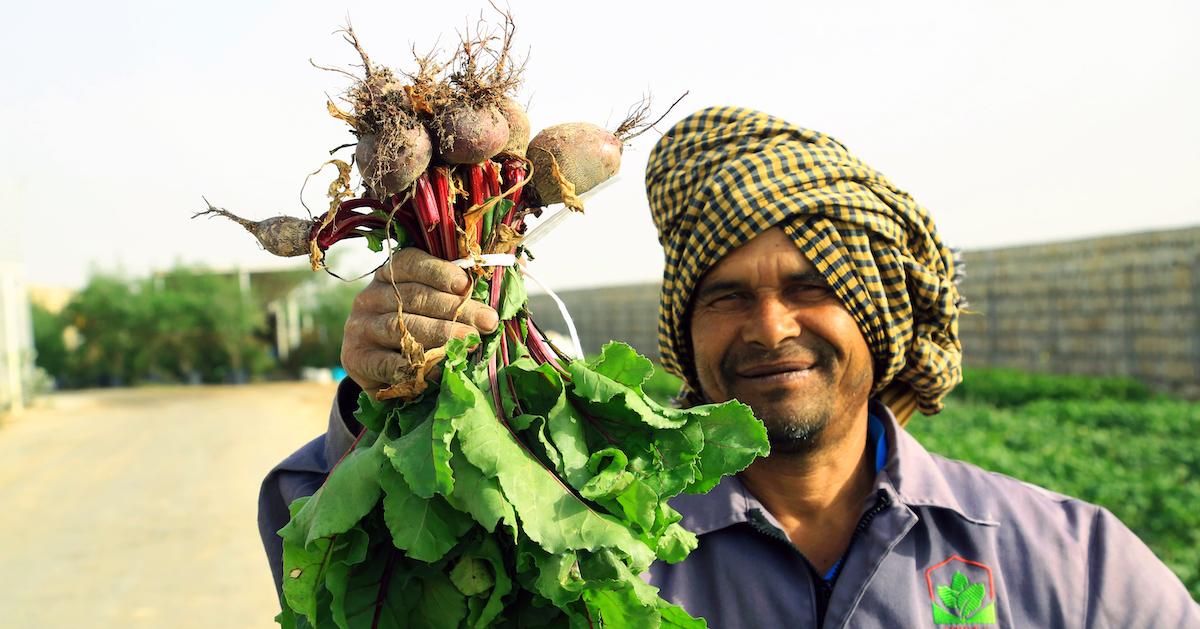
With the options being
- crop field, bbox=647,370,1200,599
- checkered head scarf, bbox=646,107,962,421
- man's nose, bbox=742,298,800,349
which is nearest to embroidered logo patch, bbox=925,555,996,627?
checkered head scarf, bbox=646,107,962,421

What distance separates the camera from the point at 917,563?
8.18 ft

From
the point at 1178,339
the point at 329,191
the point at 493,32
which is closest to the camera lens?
the point at 329,191

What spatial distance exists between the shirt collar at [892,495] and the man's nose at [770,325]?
411 millimetres

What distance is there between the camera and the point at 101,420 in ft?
78.7

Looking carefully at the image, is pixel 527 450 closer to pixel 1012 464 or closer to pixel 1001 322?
pixel 1012 464

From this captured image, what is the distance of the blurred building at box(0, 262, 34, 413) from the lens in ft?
80.6

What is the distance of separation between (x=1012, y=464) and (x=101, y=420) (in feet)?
76.3

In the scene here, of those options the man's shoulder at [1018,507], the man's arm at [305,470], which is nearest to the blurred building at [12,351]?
the man's arm at [305,470]

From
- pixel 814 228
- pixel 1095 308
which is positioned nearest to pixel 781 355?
pixel 814 228

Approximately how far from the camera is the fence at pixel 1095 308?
14.0m

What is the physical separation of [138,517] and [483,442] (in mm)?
12528

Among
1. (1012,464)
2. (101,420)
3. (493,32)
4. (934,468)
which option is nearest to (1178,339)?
(1012,464)

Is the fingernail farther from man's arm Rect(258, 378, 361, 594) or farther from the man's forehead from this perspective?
the man's forehead

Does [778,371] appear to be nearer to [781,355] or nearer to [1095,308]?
[781,355]
